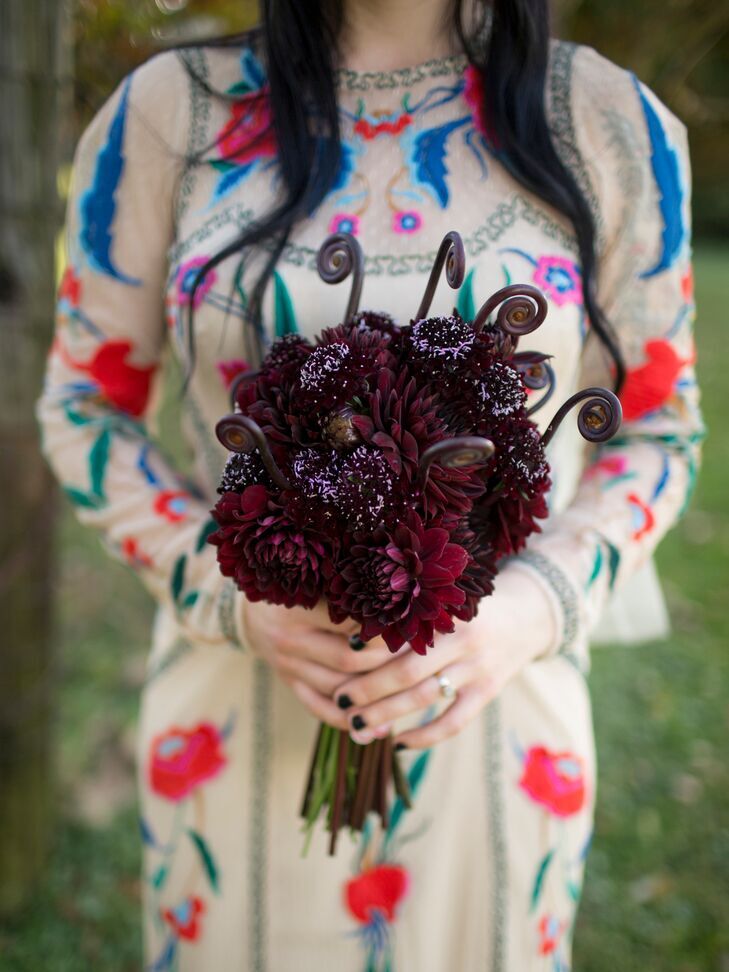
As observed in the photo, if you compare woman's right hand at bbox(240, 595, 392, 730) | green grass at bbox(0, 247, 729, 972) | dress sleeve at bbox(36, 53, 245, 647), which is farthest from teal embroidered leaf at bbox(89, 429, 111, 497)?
green grass at bbox(0, 247, 729, 972)

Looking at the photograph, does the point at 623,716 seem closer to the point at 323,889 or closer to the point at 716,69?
the point at 323,889

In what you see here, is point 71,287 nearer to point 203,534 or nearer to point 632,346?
point 203,534

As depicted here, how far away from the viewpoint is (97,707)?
128 inches

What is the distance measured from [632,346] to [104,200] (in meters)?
0.88

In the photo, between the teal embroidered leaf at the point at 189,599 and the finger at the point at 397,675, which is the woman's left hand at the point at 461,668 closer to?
the finger at the point at 397,675

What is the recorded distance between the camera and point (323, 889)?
1.40m

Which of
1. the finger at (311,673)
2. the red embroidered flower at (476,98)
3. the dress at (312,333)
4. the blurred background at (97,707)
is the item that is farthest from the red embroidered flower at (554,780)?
the blurred background at (97,707)

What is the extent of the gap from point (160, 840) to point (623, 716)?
2380 mm

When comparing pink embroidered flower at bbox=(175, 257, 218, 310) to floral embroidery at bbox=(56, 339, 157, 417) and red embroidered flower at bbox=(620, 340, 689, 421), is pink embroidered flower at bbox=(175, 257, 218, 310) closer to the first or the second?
floral embroidery at bbox=(56, 339, 157, 417)

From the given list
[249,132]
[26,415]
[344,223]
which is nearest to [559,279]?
[344,223]

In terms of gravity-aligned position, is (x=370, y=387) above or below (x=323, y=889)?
above

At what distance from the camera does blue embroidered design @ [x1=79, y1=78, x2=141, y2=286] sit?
4.43ft

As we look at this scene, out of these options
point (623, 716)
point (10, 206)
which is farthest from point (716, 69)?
point (10, 206)

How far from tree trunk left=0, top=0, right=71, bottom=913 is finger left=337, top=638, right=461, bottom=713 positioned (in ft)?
4.17
